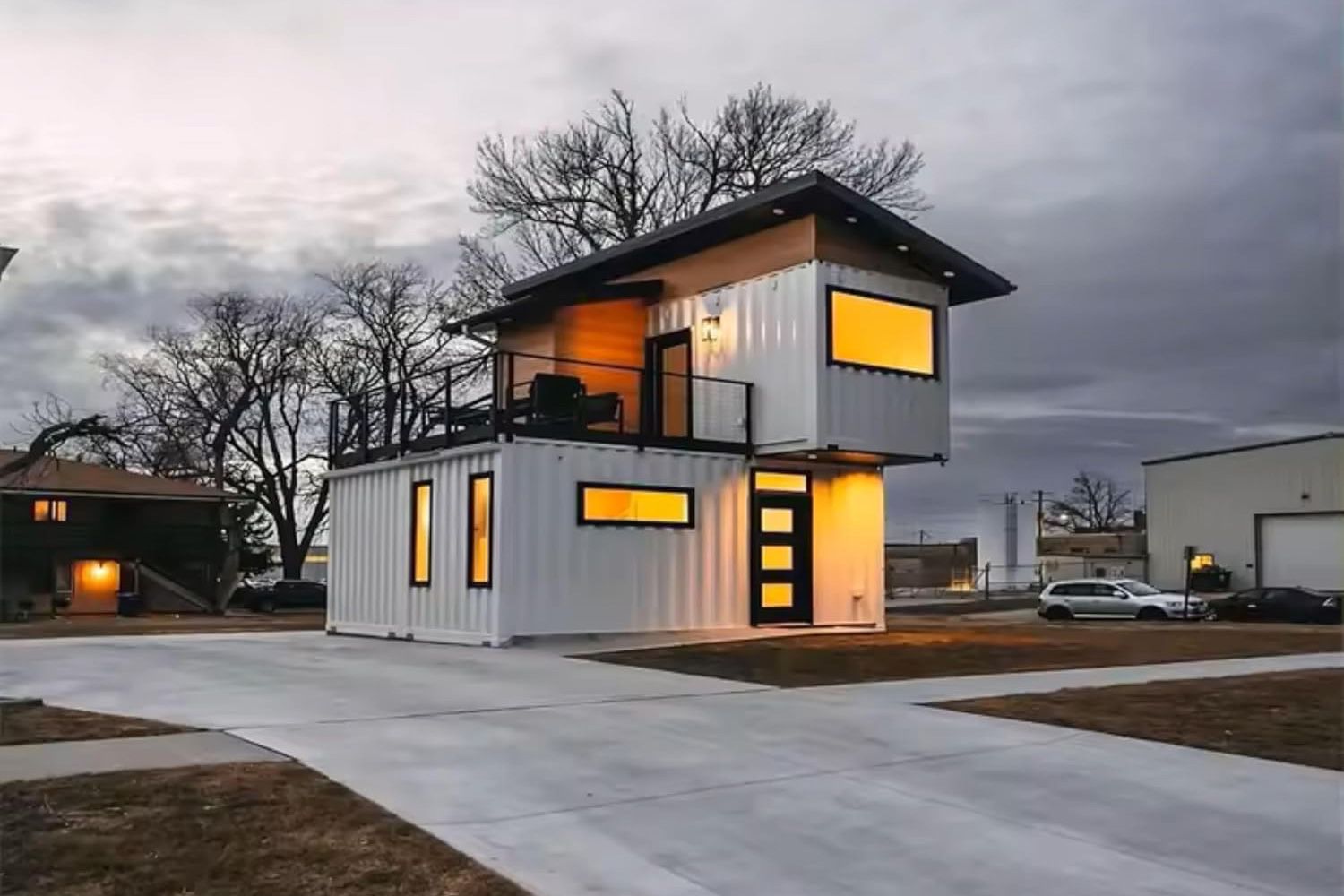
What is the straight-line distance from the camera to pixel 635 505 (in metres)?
16.0

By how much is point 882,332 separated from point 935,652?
17.2 ft

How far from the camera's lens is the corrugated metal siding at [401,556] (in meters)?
15.5

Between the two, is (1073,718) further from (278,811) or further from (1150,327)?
(1150,327)

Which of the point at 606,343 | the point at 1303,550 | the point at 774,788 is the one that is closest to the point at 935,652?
the point at 606,343

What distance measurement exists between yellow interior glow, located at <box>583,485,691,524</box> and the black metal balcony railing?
0.68 metres

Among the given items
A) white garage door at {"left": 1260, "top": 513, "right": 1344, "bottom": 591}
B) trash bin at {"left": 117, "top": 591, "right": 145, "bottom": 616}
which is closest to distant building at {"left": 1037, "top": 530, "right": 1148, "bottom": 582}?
white garage door at {"left": 1260, "top": 513, "right": 1344, "bottom": 591}

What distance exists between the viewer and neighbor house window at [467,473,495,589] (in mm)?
15219

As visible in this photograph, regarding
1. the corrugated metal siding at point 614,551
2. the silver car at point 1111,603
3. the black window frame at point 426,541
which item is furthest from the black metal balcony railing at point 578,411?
the silver car at point 1111,603

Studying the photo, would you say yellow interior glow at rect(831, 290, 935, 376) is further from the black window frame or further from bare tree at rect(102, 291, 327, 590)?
bare tree at rect(102, 291, 327, 590)

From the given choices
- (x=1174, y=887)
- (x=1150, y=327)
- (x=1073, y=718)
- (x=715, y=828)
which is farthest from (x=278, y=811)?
(x=1150, y=327)

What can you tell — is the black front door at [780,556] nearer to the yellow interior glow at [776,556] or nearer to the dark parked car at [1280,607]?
the yellow interior glow at [776,556]

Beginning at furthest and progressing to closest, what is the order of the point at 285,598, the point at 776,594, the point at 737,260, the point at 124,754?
the point at 285,598 < the point at 737,260 < the point at 776,594 < the point at 124,754

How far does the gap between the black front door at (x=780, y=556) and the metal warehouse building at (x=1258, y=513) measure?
86.5 feet

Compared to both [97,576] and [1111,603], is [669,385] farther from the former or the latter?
[97,576]
